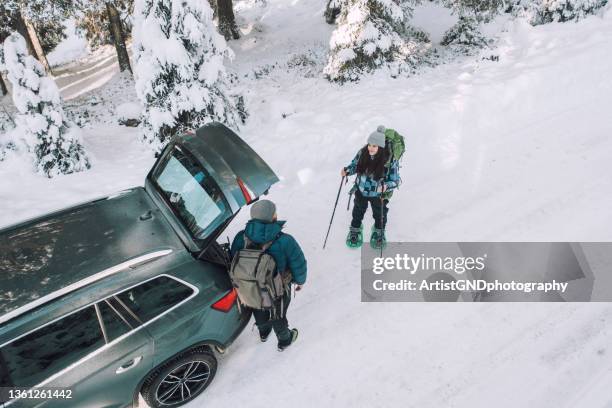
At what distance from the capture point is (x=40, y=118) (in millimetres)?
8398

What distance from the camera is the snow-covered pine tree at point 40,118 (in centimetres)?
800

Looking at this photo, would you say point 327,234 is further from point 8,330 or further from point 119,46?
point 119,46

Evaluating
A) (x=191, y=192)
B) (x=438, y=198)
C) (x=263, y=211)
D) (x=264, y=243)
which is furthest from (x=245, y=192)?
(x=438, y=198)

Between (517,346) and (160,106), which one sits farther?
(160,106)

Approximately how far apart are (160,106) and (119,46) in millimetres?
9610

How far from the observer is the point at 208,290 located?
4.00 metres

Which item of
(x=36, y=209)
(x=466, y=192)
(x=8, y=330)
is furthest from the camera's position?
(x=36, y=209)

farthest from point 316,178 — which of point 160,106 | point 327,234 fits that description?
point 160,106

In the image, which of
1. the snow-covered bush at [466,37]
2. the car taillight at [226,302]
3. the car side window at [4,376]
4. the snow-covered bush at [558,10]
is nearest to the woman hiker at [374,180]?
the car taillight at [226,302]

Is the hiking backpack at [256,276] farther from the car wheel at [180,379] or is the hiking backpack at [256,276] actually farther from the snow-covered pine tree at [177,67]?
the snow-covered pine tree at [177,67]

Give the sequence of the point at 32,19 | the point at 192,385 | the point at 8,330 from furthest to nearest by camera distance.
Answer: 1. the point at 32,19
2. the point at 192,385
3. the point at 8,330

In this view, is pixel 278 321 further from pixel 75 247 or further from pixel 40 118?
pixel 40 118

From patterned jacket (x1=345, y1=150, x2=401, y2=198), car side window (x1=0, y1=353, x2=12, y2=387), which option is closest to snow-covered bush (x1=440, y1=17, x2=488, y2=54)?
patterned jacket (x1=345, y1=150, x2=401, y2=198)

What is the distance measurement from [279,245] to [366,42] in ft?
30.4
